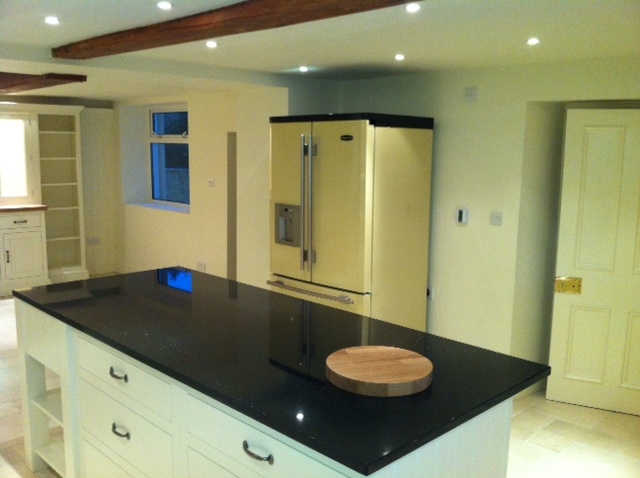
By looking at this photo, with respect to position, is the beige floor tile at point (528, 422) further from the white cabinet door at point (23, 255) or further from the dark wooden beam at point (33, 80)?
the white cabinet door at point (23, 255)

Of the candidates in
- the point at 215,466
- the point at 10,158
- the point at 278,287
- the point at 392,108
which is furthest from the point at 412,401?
the point at 10,158

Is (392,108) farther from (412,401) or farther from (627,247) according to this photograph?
(412,401)

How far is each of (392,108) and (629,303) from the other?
7.05 feet

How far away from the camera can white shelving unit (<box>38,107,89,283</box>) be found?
7.01 m

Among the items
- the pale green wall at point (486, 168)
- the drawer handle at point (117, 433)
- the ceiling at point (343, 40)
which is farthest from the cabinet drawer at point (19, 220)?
the drawer handle at point (117, 433)

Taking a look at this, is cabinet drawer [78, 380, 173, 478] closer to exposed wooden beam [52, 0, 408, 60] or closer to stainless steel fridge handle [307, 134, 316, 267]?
exposed wooden beam [52, 0, 408, 60]

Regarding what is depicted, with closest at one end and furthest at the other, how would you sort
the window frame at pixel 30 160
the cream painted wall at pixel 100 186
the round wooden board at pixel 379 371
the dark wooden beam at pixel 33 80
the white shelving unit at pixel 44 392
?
1. the round wooden board at pixel 379 371
2. the white shelving unit at pixel 44 392
3. the dark wooden beam at pixel 33 80
4. the window frame at pixel 30 160
5. the cream painted wall at pixel 100 186

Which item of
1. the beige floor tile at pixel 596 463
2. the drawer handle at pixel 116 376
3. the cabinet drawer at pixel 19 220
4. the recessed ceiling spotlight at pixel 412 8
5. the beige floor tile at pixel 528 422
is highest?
the recessed ceiling spotlight at pixel 412 8

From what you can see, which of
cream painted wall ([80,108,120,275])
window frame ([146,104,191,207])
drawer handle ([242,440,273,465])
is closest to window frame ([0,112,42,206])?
cream painted wall ([80,108,120,275])

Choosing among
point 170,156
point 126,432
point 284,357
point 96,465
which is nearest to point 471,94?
point 284,357

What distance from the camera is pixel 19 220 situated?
21.4ft

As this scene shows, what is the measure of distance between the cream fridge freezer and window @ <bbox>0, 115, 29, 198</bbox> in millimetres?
3901

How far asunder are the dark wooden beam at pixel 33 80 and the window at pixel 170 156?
2406 millimetres

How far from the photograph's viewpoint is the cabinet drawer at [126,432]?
85.4 inches
